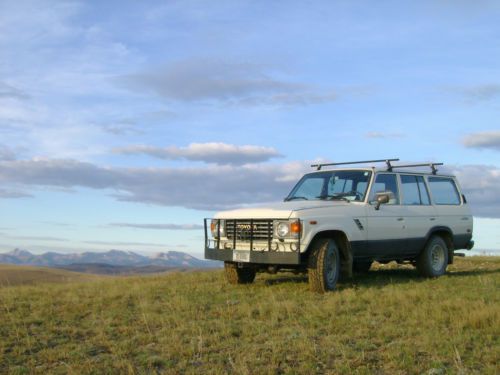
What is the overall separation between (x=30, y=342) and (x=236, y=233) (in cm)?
441

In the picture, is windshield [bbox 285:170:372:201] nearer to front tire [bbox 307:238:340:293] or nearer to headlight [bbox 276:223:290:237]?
front tire [bbox 307:238:340:293]

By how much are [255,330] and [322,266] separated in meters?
2.89

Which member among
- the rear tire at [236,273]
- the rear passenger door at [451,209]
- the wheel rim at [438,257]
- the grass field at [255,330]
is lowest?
the grass field at [255,330]

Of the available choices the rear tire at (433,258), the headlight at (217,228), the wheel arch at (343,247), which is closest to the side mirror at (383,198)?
the wheel arch at (343,247)

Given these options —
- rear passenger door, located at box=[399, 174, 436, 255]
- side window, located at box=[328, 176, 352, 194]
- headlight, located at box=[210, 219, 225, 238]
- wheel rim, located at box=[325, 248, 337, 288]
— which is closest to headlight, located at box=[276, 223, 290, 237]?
wheel rim, located at box=[325, 248, 337, 288]

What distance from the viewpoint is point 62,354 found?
5965 mm

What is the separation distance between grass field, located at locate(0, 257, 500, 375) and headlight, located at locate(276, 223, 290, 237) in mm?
964

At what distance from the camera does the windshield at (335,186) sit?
35.0ft

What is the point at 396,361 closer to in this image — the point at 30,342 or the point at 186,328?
the point at 186,328

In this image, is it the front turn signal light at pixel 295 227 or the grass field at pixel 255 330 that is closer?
the grass field at pixel 255 330

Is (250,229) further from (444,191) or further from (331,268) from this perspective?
(444,191)

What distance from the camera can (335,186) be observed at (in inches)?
430

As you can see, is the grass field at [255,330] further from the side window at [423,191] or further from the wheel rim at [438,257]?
the side window at [423,191]

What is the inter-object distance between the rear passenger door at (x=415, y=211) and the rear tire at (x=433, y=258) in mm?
195
